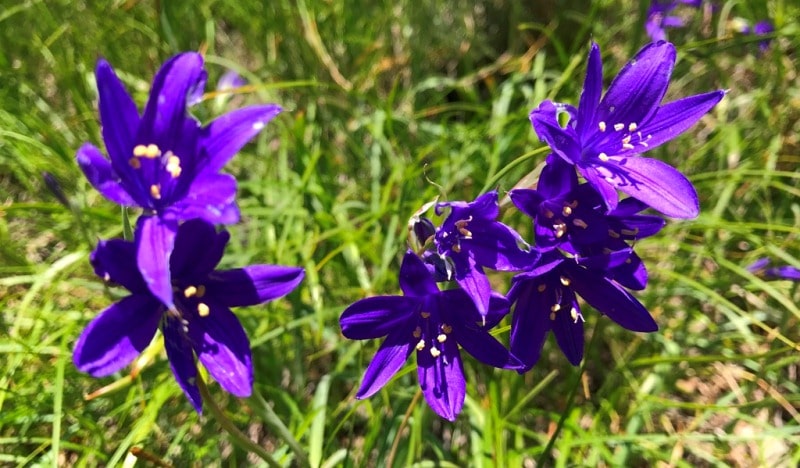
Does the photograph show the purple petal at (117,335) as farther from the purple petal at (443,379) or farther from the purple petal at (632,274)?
the purple petal at (632,274)

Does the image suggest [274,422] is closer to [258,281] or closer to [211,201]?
[258,281]

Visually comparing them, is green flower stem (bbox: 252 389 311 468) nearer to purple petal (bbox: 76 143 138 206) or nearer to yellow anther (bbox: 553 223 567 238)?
purple petal (bbox: 76 143 138 206)

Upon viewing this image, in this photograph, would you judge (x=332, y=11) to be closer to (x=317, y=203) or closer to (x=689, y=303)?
(x=317, y=203)

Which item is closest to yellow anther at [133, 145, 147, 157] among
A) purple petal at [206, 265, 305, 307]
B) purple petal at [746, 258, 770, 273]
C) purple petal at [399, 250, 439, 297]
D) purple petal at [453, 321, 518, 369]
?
purple petal at [206, 265, 305, 307]

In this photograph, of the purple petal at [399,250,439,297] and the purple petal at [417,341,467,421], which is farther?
the purple petal at [417,341,467,421]


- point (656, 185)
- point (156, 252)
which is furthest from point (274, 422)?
point (656, 185)

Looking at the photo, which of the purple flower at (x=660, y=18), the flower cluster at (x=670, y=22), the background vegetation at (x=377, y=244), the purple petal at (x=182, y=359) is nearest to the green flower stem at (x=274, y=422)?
the background vegetation at (x=377, y=244)
